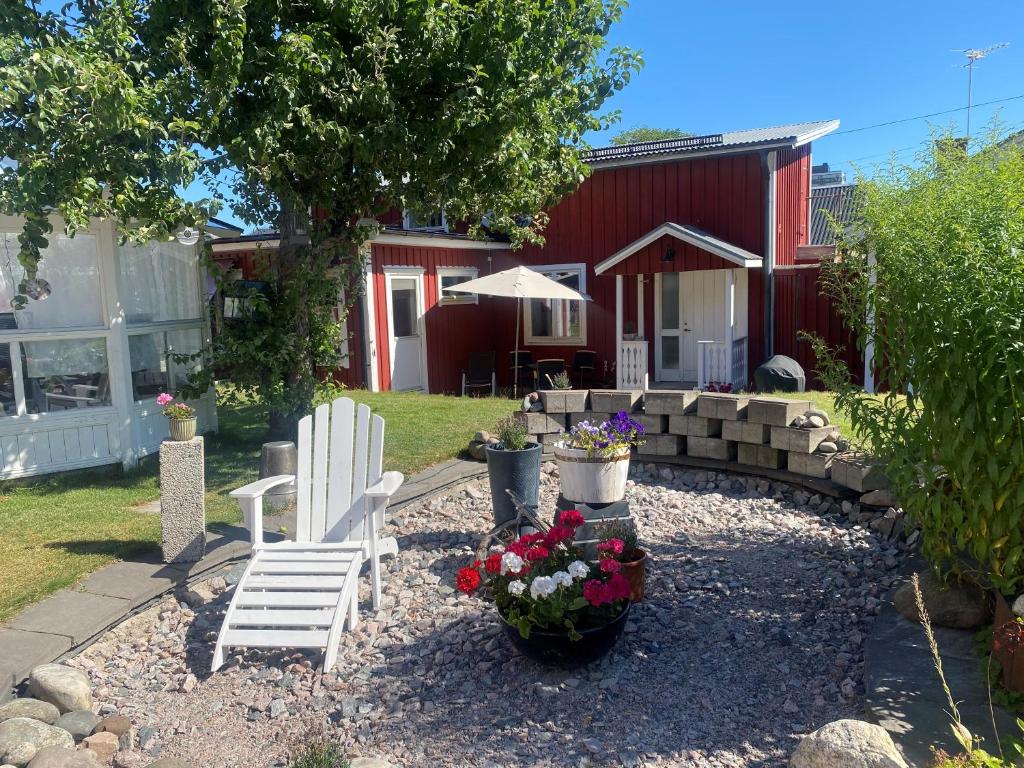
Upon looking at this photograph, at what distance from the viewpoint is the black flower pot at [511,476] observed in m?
4.79

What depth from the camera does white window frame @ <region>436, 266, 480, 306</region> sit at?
12469 millimetres

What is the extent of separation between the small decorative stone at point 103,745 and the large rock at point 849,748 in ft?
8.16

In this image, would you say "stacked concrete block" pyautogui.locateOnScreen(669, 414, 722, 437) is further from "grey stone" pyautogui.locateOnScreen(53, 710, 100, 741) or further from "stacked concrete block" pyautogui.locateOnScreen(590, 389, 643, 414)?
"grey stone" pyautogui.locateOnScreen(53, 710, 100, 741)

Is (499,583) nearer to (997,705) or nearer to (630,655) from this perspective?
(630,655)

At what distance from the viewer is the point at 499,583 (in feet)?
10.6

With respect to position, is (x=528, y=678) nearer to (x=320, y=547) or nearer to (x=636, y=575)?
(x=636, y=575)

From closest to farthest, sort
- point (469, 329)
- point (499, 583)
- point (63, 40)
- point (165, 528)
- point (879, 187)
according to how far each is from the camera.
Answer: point (499, 583), point (879, 187), point (165, 528), point (63, 40), point (469, 329)

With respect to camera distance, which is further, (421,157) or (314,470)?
(421,157)

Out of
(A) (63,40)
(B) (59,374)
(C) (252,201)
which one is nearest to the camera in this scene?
(A) (63,40)

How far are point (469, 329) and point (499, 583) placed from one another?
33.2 ft

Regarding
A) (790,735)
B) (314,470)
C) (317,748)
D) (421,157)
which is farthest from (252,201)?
(790,735)

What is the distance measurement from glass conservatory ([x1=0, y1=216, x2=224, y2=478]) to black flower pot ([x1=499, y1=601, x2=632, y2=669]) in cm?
443

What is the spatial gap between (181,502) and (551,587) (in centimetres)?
223

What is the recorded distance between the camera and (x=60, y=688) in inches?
120
